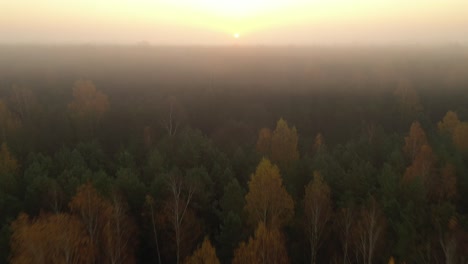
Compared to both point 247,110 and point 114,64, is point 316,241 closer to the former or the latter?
point 247,110

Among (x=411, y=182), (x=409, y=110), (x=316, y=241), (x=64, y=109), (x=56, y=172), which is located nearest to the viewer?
(x=316, y=241)

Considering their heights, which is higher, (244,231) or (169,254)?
(244,231)

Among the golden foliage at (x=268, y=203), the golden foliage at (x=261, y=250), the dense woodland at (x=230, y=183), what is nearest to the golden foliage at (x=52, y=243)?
the dense woodland at (x=230, y=183)

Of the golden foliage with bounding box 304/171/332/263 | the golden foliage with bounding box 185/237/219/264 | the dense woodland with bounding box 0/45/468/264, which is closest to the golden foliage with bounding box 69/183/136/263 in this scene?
the dense woodland with bounding box 0/45/468/264

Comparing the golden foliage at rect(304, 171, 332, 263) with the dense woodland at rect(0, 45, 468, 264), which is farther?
the golden foliage at rect(304, 171, 332, 263)

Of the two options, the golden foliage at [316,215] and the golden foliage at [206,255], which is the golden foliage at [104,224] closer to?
the golden foliage at [206,255]

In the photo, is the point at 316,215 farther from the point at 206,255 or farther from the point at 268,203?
the point at 206,255

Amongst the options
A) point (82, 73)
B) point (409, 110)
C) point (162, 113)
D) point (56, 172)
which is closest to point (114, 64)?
point (82, 73)

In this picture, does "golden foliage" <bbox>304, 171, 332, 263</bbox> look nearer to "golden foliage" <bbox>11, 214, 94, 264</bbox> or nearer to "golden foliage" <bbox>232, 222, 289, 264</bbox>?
"golden foliage" <bbox>232, 222, 289, 264</bbox>
